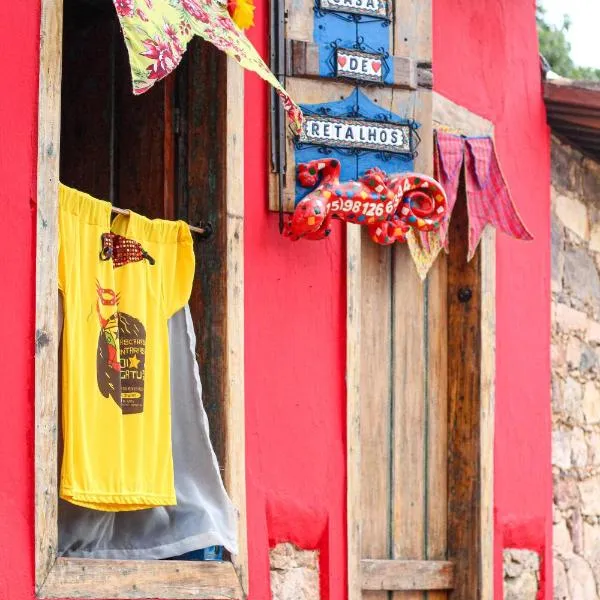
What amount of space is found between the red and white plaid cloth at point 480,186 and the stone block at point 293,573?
1.76 metres

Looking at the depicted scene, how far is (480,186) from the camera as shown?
8.52m

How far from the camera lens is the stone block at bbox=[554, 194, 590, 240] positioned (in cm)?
958

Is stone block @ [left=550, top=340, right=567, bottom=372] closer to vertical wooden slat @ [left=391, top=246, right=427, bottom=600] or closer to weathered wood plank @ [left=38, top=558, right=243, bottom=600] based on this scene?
vertical wooden slat @ [left=391, top=246, right=427, bottom=600]

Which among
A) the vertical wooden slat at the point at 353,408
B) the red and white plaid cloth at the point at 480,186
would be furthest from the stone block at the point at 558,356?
the vertical wooden slat at the point at 353,408

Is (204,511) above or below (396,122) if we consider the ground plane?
below

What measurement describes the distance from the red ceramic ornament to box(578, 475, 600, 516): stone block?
254 centimetres

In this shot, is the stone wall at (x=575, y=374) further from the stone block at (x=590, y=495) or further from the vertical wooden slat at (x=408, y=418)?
the vertical wooden slat at (x=408, y=418)

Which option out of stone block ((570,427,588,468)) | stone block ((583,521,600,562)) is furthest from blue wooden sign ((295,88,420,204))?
stone block ((583,521,600,562))

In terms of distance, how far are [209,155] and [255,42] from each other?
0.49 metres

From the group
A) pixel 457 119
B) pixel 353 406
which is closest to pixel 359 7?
pixel 457 119

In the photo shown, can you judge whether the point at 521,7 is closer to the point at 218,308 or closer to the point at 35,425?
the point at 218,308

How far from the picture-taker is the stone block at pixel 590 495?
960cm

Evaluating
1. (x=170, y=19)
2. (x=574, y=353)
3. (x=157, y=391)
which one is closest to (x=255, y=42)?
(x=170, y=19)

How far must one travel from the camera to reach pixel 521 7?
920 cm
